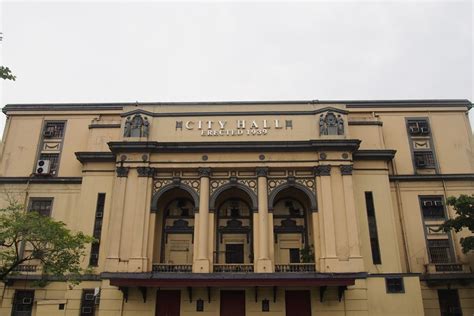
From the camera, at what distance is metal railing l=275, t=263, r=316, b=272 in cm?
2759

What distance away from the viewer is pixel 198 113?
104 ft

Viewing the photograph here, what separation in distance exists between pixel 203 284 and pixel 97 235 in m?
9.07

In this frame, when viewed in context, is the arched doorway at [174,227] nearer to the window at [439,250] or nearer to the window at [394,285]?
the window at [394,285]

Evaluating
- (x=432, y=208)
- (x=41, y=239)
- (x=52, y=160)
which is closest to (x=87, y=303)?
(x=41, y=239)

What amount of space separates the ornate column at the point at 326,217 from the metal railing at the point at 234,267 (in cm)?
498

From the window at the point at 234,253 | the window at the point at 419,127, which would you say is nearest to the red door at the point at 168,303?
the window at the point at 234,253

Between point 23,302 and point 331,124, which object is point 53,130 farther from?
point 331,124

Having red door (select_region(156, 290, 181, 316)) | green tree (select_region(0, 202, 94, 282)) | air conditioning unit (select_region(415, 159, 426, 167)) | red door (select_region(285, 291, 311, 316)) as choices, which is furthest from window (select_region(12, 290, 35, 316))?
air conditioning unit (select_region(415, 159, 426, 167))

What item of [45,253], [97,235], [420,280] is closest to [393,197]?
[420,280]

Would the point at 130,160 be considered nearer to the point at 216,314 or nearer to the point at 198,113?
the point at 198,113

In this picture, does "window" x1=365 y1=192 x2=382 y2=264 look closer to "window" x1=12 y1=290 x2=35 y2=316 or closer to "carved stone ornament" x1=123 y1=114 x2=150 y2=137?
"carved stone ornament" x1=123 y1=114 x2=150 y2=137

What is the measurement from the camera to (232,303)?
89.2 feet

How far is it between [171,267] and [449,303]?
20.1 meters

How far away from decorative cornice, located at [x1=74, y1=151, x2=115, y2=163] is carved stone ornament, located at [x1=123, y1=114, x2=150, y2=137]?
2.06m
